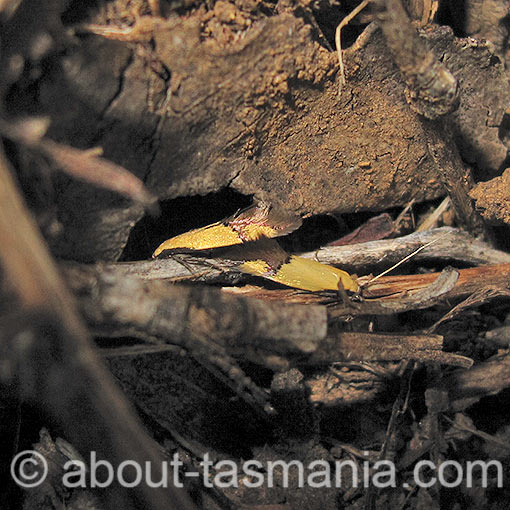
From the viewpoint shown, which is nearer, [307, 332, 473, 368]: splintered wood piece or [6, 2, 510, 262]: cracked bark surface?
[6, 2, 510, 262]: cracked bark surface

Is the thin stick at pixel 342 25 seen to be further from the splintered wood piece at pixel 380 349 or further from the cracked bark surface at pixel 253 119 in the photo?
the splintered wood piece at pixel 380 349

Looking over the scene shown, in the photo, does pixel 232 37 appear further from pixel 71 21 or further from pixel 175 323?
pixel 175 323

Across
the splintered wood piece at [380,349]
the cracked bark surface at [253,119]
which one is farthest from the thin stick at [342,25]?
the splintered wood piece at [380,349]

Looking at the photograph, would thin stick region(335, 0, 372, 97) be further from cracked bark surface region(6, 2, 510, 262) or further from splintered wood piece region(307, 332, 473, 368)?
splintered wood piece region(307, 332, 473, 368)

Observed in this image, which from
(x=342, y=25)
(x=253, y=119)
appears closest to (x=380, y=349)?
(x=253, y=119)

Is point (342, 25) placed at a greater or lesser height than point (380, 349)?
greater

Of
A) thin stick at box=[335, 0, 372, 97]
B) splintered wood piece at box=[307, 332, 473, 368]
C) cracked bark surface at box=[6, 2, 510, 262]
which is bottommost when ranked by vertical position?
splintered wood piece at box=[307, 332, 473, 368]

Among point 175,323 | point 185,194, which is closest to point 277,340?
point 175,323

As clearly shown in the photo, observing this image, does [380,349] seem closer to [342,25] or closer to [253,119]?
[253,119]

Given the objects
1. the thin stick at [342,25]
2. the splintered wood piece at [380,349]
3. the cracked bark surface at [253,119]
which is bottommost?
the splintered wood piece at [380,349]

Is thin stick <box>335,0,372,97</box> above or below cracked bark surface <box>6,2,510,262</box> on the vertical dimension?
above

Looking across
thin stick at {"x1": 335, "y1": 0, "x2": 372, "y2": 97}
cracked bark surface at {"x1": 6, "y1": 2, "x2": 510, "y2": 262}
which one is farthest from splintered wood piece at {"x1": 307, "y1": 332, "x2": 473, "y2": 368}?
thin stick at {"x1": 335, "y1": 0, "x2": 372, "y2": 97}
